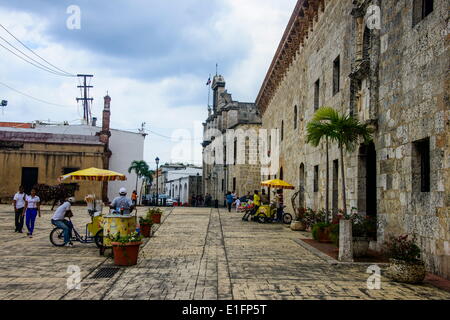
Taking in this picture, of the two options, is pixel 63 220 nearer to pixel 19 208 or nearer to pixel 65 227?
pixel 65 227

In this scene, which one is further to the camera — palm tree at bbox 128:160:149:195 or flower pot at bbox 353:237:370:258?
palm tree at bbox 128:160:149:195

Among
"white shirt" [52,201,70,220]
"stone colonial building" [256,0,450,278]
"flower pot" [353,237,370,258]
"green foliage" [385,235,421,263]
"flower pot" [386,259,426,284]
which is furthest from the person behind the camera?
"white shirt" [52,201,70,220]

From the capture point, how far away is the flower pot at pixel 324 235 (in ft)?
43.1

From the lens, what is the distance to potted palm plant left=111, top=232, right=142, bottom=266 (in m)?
8.75

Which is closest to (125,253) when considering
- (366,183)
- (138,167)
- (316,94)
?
(366,183)

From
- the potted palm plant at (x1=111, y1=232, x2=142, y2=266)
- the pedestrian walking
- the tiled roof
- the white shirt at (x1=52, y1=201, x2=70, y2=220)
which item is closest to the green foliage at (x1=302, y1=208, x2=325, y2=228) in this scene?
the potted palm plant at (x1=111, y1=232, x2=142, y2=266)

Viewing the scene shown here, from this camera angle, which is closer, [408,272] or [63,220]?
[408,272]

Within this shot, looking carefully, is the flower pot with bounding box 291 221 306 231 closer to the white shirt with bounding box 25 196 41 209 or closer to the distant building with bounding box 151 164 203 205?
the white shirt with bounding box 25 196 41 209

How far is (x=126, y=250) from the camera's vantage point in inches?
345

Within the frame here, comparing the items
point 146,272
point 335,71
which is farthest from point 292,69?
point 146,272

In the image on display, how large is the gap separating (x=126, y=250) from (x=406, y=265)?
512 cm

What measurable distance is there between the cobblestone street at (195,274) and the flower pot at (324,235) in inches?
35.5

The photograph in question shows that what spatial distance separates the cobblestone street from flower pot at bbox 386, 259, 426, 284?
0.17m
